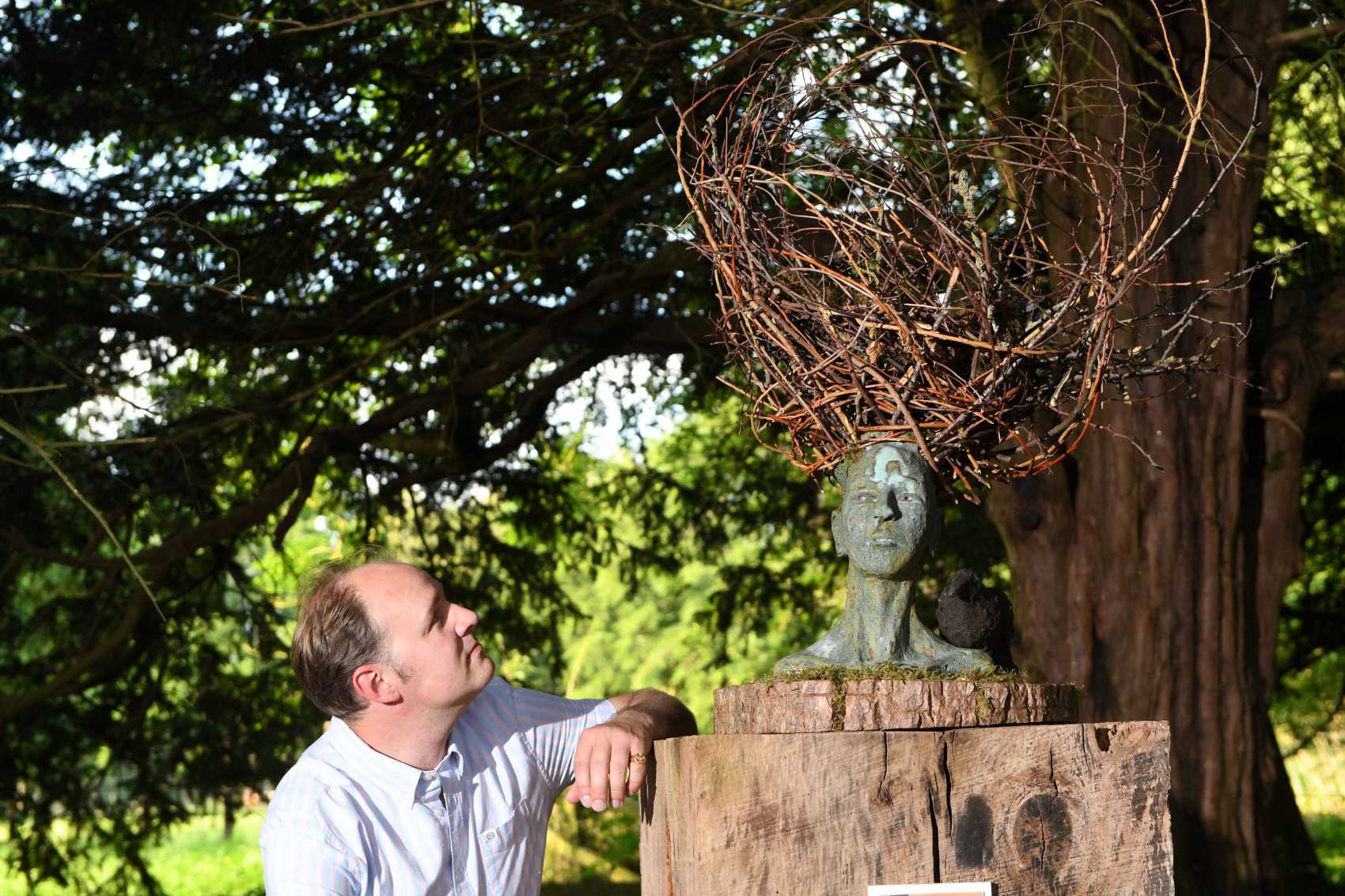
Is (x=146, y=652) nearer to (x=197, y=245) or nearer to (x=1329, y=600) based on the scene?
(x=197, y=245)

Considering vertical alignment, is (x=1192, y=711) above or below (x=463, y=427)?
below

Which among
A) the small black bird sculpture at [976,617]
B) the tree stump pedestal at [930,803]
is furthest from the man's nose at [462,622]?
the small black bird sculpture at [976,617]

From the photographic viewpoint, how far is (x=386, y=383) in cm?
694

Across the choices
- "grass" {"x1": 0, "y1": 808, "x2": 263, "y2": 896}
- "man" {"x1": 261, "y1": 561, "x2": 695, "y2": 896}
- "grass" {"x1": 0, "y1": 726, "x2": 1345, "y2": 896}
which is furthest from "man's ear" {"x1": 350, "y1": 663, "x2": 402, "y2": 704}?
"grass" {"x1": 0, "y1": 808, "x2": 263, "y2": 896}

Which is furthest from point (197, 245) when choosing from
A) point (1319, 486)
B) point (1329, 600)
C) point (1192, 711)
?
point (1329, 600)

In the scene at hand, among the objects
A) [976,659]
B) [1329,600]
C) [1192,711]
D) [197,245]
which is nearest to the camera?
[976,659]

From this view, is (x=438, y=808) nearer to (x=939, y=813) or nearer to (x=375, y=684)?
(x=375, y=684)

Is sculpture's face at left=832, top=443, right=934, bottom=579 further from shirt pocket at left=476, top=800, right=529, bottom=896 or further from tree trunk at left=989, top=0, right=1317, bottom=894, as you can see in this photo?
tree trunk at left=989, top=0, right=1317, bottom=894

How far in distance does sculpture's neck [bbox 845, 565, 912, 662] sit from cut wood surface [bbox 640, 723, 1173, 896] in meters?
0.23

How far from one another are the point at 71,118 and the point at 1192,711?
5.18m

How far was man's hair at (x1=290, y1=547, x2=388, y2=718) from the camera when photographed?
2617mm

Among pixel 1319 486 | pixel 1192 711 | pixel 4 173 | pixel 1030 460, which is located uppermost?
pixel 4 173

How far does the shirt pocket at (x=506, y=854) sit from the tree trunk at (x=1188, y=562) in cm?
275

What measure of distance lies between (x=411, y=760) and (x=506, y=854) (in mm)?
278
